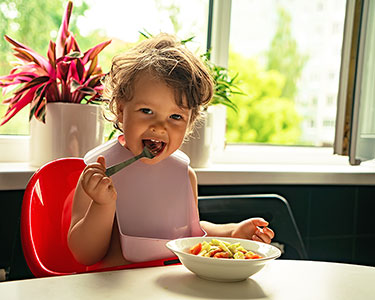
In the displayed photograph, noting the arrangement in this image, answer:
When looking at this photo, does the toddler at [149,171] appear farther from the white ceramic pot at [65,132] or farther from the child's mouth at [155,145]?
the white ceramic pot at [65,132]

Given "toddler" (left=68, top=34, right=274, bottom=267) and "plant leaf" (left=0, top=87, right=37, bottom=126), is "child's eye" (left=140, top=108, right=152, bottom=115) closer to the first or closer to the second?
"toddler" (left=68, top=34, right=274, bottom=267)

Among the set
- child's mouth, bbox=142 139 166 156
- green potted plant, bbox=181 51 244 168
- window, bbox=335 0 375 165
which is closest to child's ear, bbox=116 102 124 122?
child's mouth, bbox=142 139 166 156

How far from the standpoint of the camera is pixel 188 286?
724mm

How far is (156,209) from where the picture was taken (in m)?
1.15

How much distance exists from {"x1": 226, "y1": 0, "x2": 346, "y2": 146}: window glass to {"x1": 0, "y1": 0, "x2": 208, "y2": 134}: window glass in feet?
0.93

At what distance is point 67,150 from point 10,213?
28 centimetres

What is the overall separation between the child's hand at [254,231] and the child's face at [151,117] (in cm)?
25

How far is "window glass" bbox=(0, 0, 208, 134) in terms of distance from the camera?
1.73m

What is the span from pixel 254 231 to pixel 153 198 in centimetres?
26

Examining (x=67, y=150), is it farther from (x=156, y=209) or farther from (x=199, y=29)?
(x=199, y=29)

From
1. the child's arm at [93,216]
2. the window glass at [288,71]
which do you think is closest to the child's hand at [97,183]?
the child's arm at [93,216]

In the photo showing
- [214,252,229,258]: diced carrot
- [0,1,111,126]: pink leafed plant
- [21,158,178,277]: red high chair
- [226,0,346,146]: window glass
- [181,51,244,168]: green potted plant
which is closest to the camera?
[214,252,229,258]: diced carrot

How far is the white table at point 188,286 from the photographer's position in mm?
669

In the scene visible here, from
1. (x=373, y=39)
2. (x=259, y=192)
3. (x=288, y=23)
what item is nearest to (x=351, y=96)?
(x=373, y=39)
